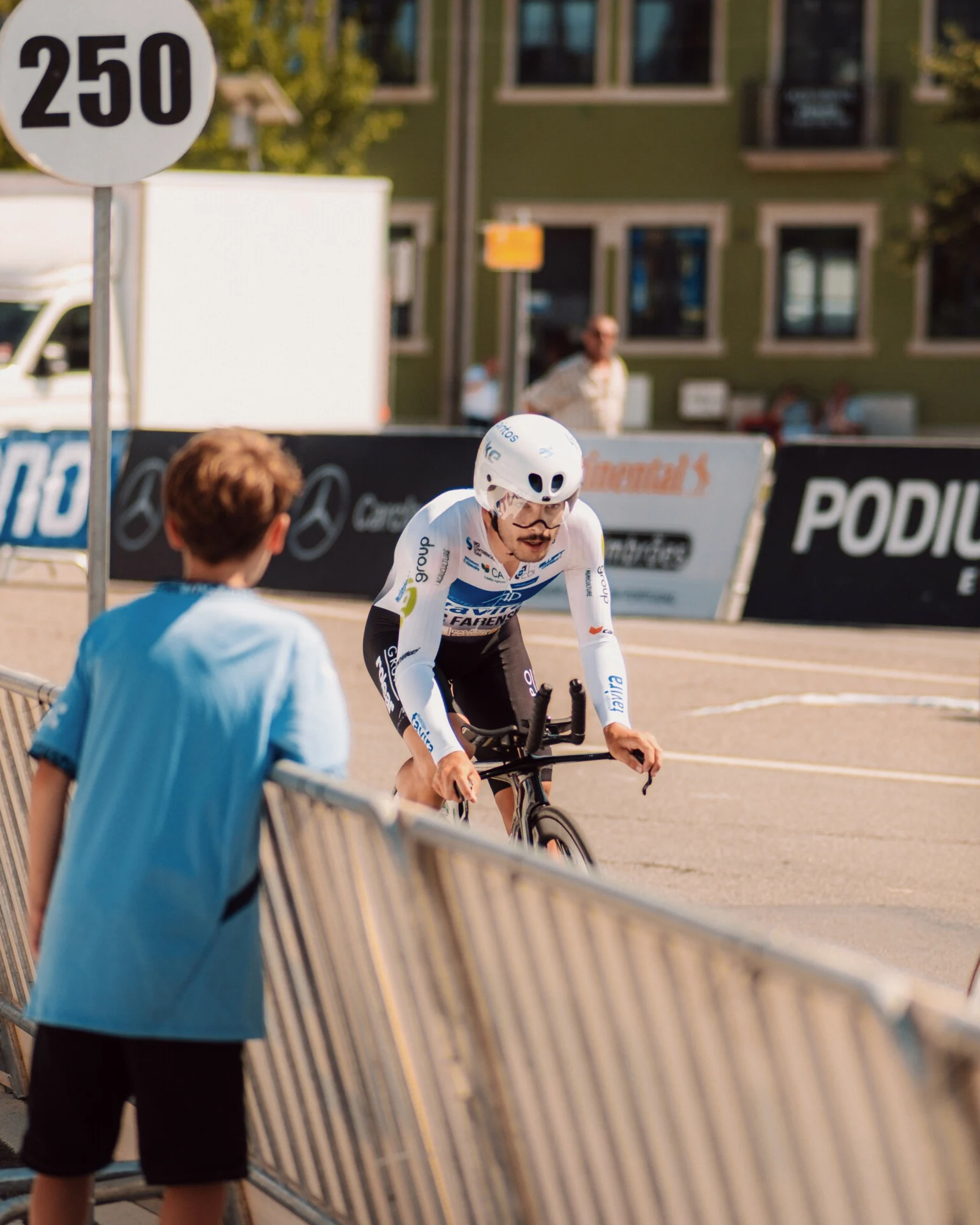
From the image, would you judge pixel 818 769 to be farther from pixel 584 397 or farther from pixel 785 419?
pixel 785 419

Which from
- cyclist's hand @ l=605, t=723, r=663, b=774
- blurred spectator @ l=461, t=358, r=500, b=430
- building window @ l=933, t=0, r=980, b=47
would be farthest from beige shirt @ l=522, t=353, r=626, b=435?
building window @ l=933, t=0, r=980, b=47

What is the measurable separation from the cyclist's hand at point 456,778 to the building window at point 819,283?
34002 mm

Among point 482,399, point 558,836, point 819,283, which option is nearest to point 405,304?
point 819,283

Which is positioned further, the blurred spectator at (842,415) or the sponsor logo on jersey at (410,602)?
the blurred spectator at (842,415)

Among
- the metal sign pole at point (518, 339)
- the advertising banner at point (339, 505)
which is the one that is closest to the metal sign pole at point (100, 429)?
the advertising banner at point (339, 505)

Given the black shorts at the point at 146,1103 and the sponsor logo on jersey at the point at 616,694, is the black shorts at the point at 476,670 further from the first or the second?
the black shorts at the point at 146,1103

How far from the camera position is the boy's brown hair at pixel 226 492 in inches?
123

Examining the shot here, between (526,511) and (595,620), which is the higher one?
(526,511)

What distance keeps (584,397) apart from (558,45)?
23.0 meters

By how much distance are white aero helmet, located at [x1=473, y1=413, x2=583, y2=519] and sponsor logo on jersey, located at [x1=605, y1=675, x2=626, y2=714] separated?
1.83 ft

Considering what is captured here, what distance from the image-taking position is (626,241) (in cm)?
3791

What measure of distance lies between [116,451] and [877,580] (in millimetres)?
6644

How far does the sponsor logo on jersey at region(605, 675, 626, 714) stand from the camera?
523 centimetres

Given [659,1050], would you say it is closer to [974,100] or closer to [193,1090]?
[193,1090]
